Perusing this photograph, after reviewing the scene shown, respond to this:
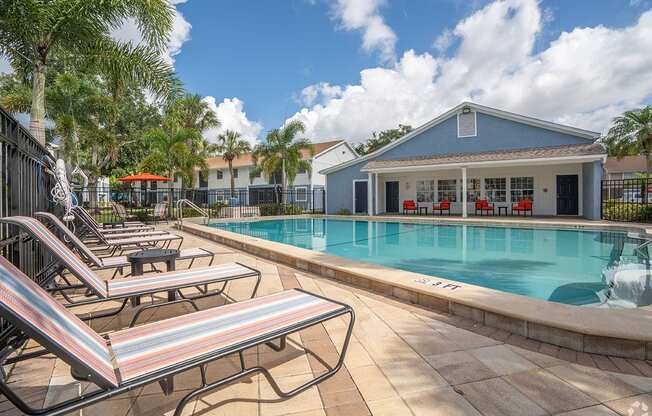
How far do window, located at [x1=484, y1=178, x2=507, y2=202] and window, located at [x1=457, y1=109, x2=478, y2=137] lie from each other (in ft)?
8.73

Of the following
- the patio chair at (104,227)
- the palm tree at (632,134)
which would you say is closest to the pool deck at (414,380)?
the patio chair at (104,227)

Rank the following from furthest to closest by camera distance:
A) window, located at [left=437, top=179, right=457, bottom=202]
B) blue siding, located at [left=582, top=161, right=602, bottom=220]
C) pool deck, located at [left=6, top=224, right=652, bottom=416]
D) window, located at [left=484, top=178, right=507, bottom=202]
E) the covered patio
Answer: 1. window, located at [left=437, top=179, right=457, bottom=202]
2. window, located at [left=484, top=178, right=507, bottom=202]
3. the covered patio
4. blue siding, located at [left=582, top=161, right=602, bottom=220]
5. pool deck, located at [left=6, top=224, right=652, bottom=416]

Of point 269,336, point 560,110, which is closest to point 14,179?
point 269,336

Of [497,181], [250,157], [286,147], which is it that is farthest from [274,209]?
[250,157]

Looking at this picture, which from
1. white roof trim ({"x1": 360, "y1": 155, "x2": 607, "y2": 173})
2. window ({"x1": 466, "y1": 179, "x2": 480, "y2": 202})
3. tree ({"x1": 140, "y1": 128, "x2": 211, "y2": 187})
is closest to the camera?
white roof trim ({"x1": 360, "y1": 155, "x2": 607, "y2": 173})

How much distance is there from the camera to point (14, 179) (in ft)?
10.8

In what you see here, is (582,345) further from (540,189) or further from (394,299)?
(540,189)

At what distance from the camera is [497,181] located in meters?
18.0

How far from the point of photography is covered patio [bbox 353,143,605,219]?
47.6 feet

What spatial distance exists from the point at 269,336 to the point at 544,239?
11.4m

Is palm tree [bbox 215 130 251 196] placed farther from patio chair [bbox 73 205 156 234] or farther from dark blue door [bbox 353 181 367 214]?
patio chair [bbox 73 205 156 234]

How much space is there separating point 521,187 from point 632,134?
16054 mm

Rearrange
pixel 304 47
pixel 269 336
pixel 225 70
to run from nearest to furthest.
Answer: pixel 269 336 < pixel 304 47 < pixel 225 70

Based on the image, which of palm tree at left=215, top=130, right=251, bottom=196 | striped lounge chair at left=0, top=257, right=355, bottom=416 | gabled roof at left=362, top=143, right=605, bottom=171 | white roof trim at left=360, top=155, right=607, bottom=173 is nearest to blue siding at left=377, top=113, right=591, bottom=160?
gabled roof at left=362, top=143, right=605, bottom=171
